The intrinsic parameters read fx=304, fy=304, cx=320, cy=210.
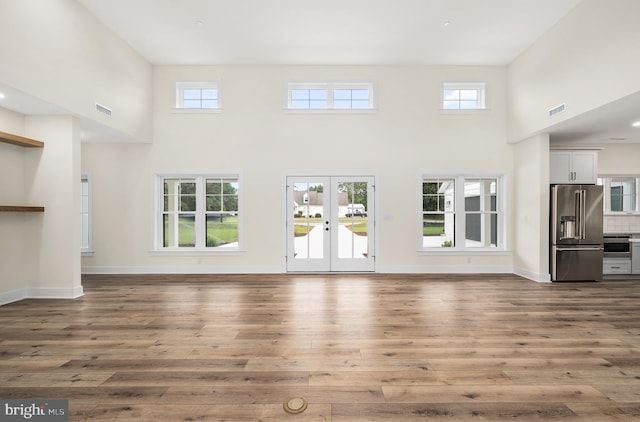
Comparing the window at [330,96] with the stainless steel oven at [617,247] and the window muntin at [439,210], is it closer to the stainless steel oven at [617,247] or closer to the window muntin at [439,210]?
the window muntin at [439,210]

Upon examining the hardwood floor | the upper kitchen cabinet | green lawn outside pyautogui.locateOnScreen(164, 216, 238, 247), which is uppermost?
the upper kitchen cabinet

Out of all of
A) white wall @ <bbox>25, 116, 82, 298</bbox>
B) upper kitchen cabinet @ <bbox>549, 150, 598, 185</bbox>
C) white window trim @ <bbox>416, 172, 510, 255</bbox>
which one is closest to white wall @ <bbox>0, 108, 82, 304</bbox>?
white wall @ <bbox>25, 116, 82, 298</bbox>

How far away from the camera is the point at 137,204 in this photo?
6125 millimetres

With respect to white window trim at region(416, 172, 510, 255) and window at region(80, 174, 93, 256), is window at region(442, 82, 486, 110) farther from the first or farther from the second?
window at region(80, 174, 93, 256)

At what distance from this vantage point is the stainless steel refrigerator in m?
5.42

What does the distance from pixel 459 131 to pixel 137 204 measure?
6652mm

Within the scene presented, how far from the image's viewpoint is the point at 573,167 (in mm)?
5625

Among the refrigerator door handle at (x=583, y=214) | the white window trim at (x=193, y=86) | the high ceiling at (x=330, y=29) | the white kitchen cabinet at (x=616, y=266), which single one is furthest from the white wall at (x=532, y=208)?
the white window trim at (x=193, y=86)

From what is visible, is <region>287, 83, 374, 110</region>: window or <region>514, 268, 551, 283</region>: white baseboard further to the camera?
<region>287, 83, 374, 110</region>: window

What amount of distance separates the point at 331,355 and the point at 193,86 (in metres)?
5.86

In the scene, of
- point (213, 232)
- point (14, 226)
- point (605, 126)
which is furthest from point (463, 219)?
point (14, 226)

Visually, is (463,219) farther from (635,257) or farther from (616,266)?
(635,257)

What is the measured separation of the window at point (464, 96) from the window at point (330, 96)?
158 cm

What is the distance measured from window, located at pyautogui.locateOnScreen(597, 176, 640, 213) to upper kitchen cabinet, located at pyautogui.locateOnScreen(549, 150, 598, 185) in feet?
3.90
